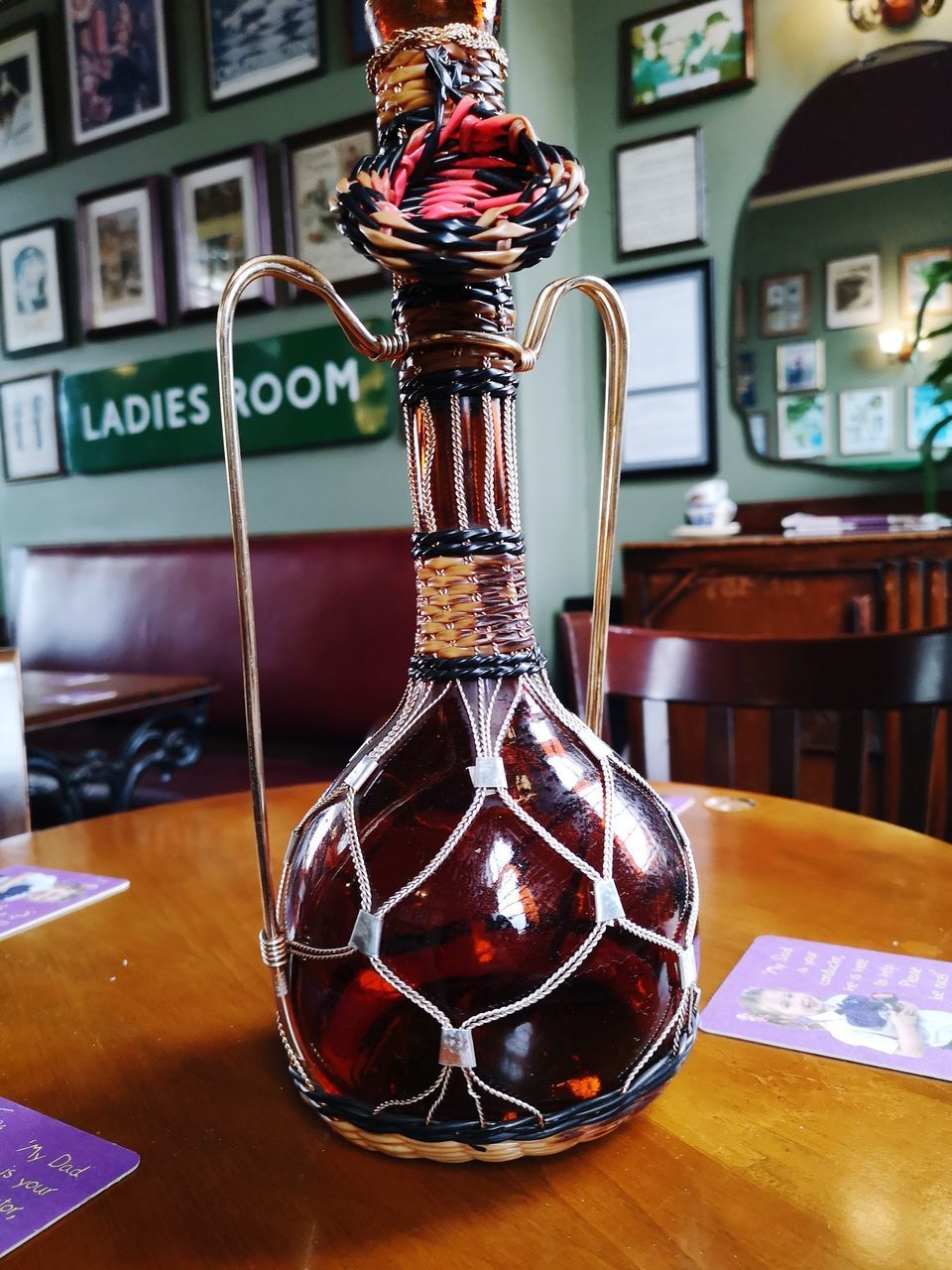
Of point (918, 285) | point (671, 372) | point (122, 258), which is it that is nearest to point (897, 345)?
point (918, 285)

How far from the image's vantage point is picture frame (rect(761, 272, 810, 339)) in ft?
8.02

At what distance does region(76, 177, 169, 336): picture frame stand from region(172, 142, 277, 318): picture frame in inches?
3.6

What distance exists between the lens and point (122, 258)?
322 centimetres

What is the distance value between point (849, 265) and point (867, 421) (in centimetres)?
39

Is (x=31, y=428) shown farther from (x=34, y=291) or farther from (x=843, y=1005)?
(x=843, y=1005)

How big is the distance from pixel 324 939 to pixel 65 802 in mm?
1946

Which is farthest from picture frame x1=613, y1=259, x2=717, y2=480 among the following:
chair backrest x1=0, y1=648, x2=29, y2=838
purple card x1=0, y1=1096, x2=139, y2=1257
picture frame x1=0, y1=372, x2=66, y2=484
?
purple card x1=0, y1=1096, x2=139, y2=1257

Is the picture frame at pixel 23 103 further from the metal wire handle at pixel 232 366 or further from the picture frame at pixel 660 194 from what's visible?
the metal wire handle at pixel 232 366

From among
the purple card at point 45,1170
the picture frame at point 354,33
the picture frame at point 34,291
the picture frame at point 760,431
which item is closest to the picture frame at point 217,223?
the picture frame at point 354,33

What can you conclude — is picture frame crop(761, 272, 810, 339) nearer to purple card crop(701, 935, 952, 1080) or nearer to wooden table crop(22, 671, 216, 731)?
wooden table crop(22, 671, 216, 731)

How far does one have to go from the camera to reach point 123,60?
313 cm

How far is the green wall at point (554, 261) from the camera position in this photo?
95.9 inches

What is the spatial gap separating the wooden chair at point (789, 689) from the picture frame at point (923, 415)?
5.00 ft

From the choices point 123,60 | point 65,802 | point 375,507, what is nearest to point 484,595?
point 65,802
